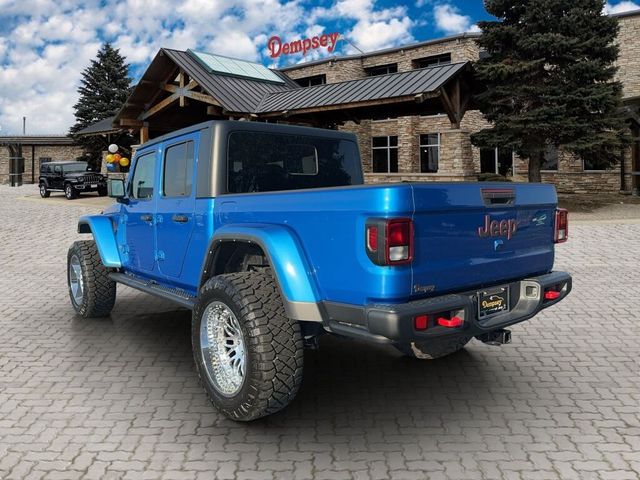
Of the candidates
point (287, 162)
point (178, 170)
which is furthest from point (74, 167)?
point (287, 162)

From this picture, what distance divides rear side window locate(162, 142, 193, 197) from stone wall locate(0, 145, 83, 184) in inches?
2091

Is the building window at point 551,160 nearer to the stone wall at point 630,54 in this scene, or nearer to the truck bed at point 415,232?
the stone wall at point 630,54

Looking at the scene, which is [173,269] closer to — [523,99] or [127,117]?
[523,99]

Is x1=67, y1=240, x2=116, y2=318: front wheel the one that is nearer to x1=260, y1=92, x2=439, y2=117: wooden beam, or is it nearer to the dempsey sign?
x1=260, y1=92, x2=439, y2=117: wooden beam

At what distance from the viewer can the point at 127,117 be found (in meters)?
26.2

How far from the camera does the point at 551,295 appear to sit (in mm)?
4195

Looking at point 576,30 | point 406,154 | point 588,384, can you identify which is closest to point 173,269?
point 588,384

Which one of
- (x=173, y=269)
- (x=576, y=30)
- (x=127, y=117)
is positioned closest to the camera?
(x=173, y=269)

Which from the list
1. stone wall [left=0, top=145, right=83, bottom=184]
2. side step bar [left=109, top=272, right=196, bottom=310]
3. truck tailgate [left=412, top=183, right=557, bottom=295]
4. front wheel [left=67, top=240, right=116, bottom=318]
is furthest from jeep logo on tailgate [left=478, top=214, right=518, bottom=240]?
stone wall [left=0, top=145, right=83, bottom=184]

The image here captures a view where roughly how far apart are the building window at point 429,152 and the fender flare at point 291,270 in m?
30.7

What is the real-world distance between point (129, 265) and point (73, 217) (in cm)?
1550

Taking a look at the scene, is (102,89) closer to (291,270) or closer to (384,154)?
(384,154)

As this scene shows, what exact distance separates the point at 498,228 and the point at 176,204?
2.62 m

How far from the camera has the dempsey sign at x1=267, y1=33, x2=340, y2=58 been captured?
39125 mm
